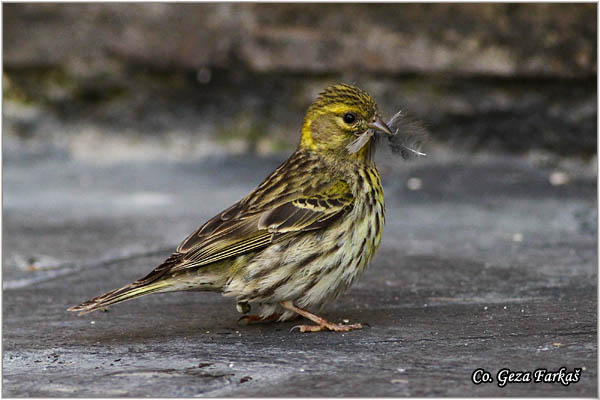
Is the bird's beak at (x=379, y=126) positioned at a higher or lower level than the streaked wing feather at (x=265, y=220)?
higher

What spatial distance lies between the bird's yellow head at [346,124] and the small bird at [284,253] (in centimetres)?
21

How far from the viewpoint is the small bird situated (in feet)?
13.7

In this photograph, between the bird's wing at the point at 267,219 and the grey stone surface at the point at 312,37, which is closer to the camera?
the bird's wing at the point at 267,219

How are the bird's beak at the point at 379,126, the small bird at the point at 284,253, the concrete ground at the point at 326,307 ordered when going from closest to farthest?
1. the concrete ground at the point at 326,307
2. the small bird at the point at 284,253
3. the bird's beak at the point at 379,126

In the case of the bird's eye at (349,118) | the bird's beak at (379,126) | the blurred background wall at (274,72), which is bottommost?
the bird's beak at (379,126)

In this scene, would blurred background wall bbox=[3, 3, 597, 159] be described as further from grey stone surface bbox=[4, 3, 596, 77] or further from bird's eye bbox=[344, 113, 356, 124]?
bird's eye bbox=[344, 113, 356, 124]

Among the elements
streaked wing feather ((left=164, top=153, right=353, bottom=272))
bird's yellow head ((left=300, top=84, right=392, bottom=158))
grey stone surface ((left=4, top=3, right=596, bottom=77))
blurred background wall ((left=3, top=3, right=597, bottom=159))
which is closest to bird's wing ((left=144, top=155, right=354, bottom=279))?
streaked wing feather ((left=164, top=153, right=353, bottom=272))

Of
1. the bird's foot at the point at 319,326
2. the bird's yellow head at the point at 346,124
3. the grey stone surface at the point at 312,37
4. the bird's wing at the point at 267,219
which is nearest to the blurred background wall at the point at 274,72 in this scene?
the grey stone surface at the point at 312,37

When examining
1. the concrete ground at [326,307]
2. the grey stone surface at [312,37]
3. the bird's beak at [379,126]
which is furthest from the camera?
the grey stone surface at [312,37]

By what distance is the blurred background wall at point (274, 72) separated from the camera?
7531 mm

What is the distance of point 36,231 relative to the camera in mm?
6391

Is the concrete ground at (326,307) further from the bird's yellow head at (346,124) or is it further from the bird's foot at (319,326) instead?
the bird's yellow head at (346,124)

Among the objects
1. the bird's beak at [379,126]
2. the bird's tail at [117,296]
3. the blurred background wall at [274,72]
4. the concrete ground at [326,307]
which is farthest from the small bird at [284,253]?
the blurred background wall at [274,72]

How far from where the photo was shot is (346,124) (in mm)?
4582
